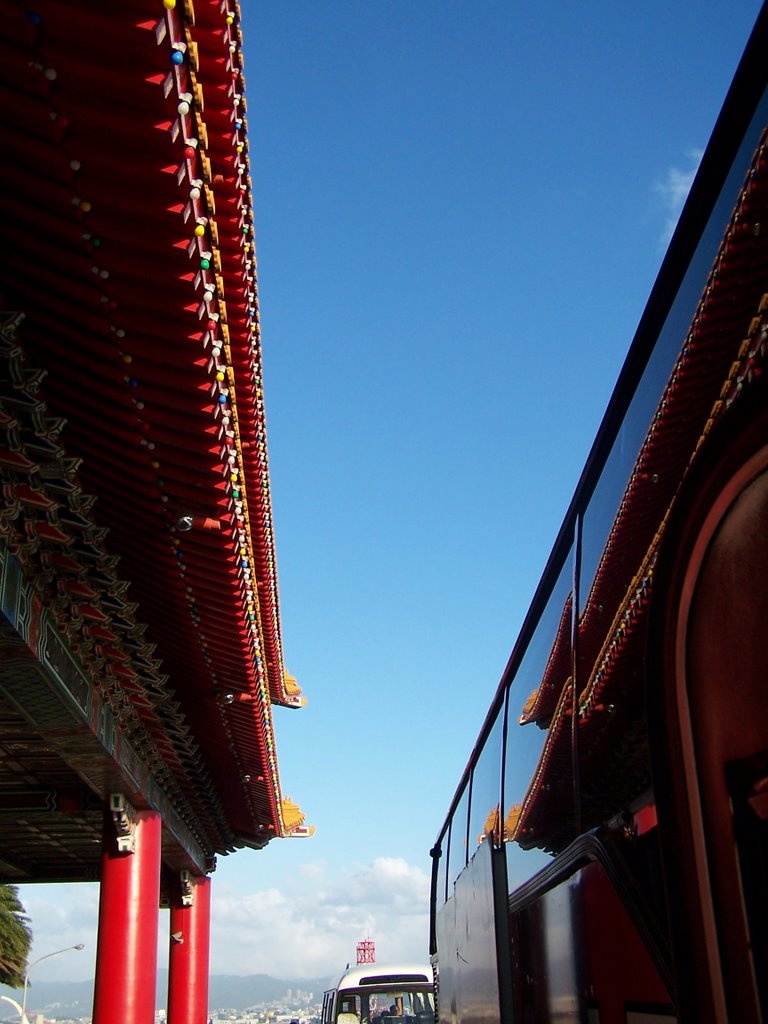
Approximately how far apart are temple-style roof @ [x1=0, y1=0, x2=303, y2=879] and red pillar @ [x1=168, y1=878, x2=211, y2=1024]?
25.5 feet

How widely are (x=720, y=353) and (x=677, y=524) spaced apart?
77cm

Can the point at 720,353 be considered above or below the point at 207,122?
below

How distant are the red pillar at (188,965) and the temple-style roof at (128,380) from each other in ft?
25.5

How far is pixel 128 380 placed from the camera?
15.5ft

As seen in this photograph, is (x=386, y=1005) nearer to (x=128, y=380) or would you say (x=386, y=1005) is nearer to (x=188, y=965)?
(x=188, y=965)

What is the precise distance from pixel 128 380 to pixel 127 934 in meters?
7.03

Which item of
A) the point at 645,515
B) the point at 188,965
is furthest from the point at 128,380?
the point at 188,965

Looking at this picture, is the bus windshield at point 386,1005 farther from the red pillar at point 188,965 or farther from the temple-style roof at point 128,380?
the temple-style roof at point 128,380

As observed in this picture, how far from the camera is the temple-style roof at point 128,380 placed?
331 centimetres

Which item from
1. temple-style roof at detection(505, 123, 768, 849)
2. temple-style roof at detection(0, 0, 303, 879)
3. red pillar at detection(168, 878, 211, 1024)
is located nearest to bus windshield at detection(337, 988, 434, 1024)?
red pillar at detection(168, 878, 211, 1024)

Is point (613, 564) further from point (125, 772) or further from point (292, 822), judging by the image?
point (292, 822)

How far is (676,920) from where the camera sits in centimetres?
179

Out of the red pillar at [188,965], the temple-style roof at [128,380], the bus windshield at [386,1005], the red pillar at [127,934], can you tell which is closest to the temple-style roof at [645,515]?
the temple-style roof at [128,380]

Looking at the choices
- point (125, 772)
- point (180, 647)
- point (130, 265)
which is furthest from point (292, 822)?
point (130, 265)
